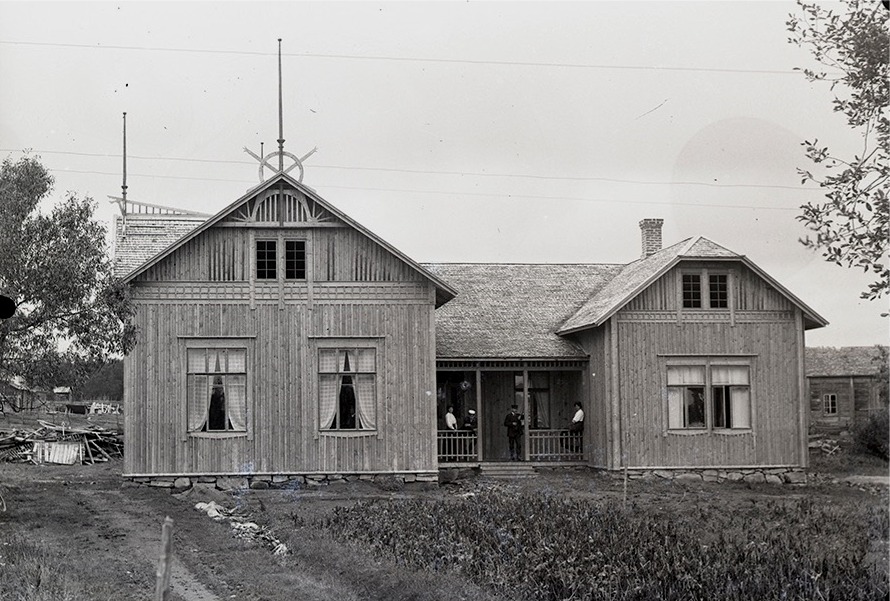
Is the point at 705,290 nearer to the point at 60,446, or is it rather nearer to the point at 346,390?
the point at 346,390

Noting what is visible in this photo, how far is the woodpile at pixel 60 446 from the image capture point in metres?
37.8

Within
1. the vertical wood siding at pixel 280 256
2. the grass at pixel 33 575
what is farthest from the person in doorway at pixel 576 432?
the grass at pixel 33 575

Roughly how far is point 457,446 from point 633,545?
1605cm

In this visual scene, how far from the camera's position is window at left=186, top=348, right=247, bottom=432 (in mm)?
27062

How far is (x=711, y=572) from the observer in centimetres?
1341

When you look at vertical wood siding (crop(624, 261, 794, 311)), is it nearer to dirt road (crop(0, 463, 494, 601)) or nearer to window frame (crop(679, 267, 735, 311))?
window frame (crop(679, 267, 735, 311))

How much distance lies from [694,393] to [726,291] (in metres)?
2.95

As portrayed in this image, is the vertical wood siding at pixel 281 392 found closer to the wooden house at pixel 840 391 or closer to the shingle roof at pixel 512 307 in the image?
the shingle roof at pixel 512 307

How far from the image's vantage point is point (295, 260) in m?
27.5

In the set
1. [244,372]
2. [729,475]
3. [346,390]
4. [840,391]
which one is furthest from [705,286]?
[840,391]

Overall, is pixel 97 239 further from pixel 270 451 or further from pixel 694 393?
pixel 694 393

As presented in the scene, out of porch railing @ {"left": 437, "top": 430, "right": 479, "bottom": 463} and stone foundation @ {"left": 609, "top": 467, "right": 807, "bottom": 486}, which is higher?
porch railing @ {"left": 437, "top": 430, "right": 479, "bottom": 463}

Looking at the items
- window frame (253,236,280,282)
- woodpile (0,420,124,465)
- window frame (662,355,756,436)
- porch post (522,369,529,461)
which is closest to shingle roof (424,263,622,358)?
porch post (522,369,529,461)

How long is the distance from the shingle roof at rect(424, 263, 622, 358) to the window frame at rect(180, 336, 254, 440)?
5.89 metres
